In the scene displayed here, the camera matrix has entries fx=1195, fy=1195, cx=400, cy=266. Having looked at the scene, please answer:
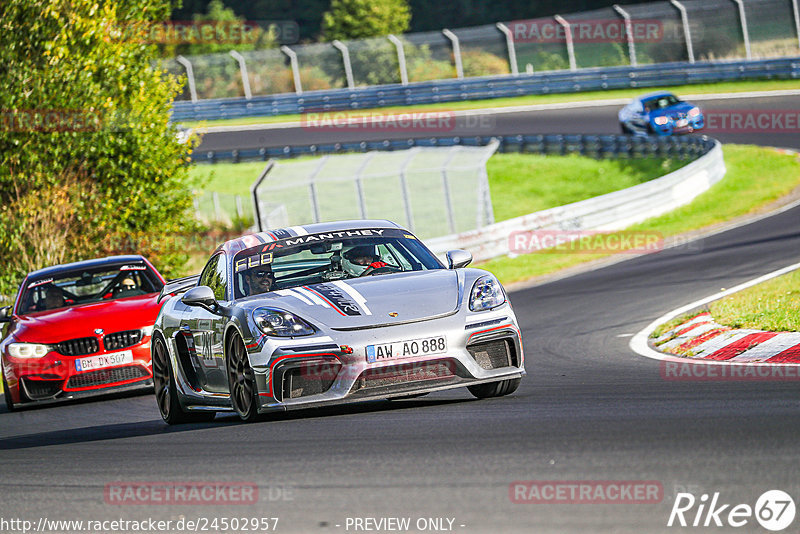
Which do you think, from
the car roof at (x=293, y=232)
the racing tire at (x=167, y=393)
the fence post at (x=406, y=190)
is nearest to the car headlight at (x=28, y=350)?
the racing tire at (x=167, y=393)

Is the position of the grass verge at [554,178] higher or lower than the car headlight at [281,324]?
lower

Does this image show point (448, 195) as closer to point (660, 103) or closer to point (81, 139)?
point (81, 139)

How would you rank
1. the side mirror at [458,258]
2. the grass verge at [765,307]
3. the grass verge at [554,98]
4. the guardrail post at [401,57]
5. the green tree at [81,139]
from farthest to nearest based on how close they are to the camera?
the guardrail post at [401,57], the grass verge at [554,98], the green tree at [81,139], the grass verge at [765,307], the side mirror at [458,258]

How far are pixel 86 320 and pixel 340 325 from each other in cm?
542

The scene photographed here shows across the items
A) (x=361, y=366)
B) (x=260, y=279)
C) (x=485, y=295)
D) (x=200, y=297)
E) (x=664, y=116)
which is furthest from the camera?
(x=664, y=116)

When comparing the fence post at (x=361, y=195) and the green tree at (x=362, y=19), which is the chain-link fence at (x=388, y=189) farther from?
the green tree at (x=362, y=19)

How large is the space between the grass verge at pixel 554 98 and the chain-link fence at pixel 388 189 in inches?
503

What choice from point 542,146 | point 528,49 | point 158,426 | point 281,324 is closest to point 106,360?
point 158,426

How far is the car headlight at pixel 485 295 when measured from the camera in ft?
24.6

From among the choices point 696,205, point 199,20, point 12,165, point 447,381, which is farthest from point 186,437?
point 199,20

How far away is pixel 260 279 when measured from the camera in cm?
818

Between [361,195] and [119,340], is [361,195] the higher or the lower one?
the lower one

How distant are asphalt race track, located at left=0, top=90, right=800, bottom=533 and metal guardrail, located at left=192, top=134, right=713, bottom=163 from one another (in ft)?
73.2

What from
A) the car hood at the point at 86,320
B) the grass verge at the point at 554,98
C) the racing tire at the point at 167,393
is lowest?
the grass verge at the point at 554,98
